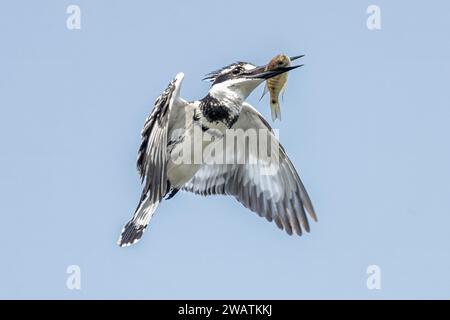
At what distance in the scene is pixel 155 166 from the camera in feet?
35.2

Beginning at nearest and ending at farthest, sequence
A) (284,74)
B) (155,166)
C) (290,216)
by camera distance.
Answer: (155,166) < (284,74) < (290,216)

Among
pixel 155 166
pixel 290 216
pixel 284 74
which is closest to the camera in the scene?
pixel 155 166

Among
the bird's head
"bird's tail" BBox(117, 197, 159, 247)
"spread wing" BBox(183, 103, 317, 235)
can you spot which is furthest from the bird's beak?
"bird's tail" BBox(117, 197, 159, 247)

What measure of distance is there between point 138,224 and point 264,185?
1.89 metres

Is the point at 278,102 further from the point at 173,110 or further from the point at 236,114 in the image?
the point at 173,110

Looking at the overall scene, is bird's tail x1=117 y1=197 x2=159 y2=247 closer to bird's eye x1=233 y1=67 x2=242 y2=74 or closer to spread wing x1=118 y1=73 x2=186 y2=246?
spread wing x1=118 y1=73 x2=186 y2=246

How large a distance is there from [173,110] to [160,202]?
41.8 inches

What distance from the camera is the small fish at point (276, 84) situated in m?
11.3

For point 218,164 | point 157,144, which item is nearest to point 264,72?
point 157,144

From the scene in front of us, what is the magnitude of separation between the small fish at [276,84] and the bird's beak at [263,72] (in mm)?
49

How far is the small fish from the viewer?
37.2ft

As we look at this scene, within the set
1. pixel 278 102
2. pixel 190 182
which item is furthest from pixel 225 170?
pixel 278 102

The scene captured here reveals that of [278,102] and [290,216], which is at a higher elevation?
[278,102]

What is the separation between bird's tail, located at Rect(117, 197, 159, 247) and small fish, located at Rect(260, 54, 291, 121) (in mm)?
1850
